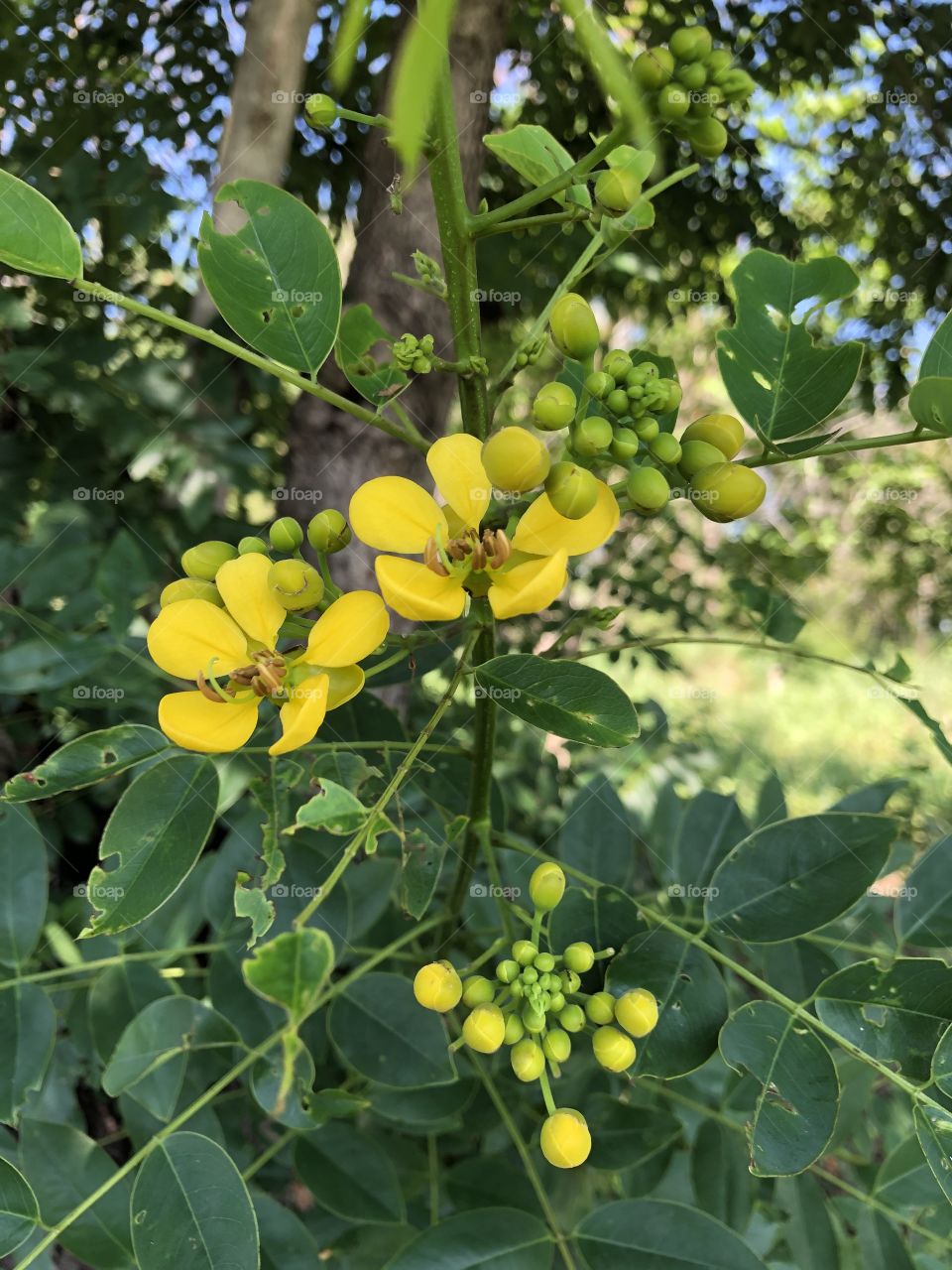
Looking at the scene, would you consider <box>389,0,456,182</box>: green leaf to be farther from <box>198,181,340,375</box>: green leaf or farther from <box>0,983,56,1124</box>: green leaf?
<box>0,983,56,1124</box>: green leaf

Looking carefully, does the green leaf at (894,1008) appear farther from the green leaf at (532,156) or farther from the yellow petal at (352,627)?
the green leaf at (532,156)

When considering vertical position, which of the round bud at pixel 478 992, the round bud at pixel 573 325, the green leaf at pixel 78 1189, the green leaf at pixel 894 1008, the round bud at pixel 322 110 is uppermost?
the round bud at pixel 322 110

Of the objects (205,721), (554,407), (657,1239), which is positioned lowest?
(657,1239)

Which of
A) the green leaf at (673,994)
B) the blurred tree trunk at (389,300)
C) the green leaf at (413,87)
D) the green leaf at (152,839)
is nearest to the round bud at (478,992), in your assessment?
the green leaf at (673,994)

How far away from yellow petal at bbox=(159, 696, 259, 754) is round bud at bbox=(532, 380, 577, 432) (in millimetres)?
308

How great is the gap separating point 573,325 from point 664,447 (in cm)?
12

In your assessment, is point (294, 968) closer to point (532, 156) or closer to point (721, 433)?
point (721, 433)

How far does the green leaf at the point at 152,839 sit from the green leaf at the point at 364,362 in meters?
0.37

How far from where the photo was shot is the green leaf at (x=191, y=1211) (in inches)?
28.3

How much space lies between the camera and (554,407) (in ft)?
2.17

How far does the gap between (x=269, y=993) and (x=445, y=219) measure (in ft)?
1.68

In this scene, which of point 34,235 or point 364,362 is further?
point 364,362

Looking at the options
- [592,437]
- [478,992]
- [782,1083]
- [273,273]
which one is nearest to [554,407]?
[592,437]

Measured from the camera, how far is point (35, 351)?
1426mm
